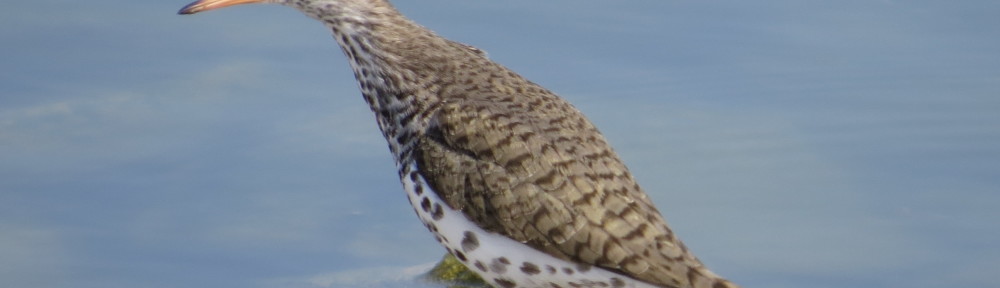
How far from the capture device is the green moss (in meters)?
8.69

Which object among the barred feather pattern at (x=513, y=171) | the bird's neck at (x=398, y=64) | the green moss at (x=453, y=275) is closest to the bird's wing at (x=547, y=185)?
the barred feather pattern at (x=513, y=171)

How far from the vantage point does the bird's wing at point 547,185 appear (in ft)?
24.2

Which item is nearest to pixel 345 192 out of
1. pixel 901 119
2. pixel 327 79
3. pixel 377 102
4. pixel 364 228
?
pixel 364 228

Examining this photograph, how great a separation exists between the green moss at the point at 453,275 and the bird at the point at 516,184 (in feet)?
2.96

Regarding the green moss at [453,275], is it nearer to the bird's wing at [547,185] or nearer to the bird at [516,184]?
the bird at [516,184]

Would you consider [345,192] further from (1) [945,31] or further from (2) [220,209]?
(1) [945,31]

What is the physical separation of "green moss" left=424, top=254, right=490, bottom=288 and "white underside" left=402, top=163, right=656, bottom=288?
3.10 feet

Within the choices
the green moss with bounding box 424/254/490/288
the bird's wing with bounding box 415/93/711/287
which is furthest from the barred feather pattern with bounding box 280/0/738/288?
the green moss with bounding box 424/254/490/288

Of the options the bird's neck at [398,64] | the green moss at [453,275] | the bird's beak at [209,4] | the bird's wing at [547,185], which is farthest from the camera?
the green moss at [453,275]

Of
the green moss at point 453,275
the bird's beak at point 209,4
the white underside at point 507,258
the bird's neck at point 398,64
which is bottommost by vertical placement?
the white underside at point 507,258

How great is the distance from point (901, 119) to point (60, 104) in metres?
3.96

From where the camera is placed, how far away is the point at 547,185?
7.51 m

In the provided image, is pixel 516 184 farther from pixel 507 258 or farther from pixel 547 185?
pixel 507 258

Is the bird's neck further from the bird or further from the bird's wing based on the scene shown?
the bird's wing
